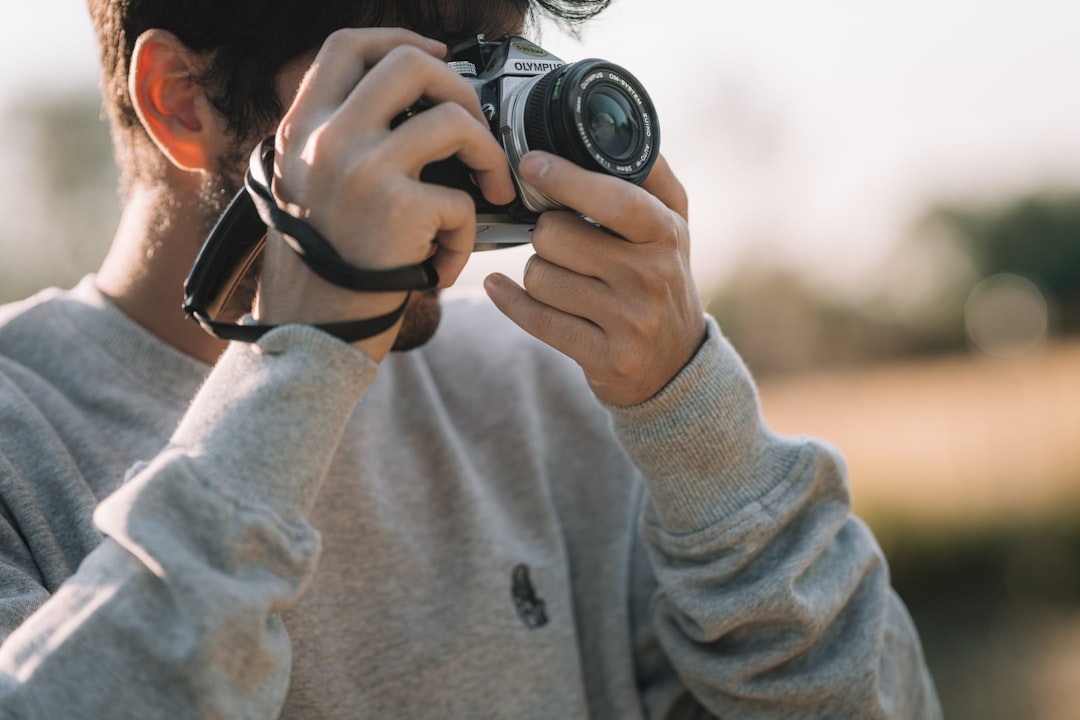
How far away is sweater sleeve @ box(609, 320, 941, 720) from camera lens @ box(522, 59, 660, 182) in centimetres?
24

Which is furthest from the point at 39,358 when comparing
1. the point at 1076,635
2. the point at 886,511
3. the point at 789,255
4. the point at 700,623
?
the point at 789,255

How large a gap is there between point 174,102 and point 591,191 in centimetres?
61

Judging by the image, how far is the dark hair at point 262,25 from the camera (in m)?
1.22

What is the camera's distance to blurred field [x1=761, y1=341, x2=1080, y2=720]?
4586 mm

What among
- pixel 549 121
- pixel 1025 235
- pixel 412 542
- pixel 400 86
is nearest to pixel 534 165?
pixel 549 121

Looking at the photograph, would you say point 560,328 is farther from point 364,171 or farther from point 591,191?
point 364,171

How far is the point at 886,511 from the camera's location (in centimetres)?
550

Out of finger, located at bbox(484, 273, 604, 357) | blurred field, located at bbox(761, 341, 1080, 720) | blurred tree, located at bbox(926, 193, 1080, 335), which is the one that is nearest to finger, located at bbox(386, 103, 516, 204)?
finger, located at bbox(484, 273, 604, 357)

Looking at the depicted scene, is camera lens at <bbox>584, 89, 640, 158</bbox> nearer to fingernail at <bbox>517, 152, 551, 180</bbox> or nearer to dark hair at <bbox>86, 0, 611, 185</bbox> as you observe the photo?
fingernail at <bbox>517, 152, 551, 180</bbox>

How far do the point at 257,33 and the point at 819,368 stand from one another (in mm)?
18846

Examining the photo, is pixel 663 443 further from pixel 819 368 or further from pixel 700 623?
pixel 819 368

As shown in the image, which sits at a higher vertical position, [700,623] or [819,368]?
[700,623]

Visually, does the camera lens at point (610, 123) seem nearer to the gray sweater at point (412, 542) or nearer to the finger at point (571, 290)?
the finger at point (571, 290)

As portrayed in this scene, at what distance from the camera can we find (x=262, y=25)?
4.12 feet
